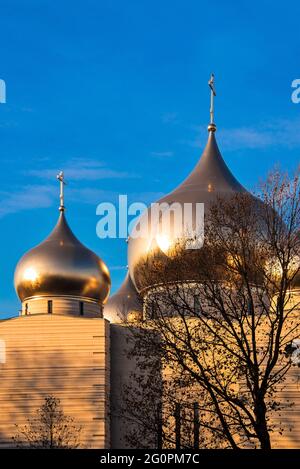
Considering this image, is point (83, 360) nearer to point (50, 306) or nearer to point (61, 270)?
point (50, 306)

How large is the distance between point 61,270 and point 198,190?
533cm

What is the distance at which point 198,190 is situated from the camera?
94.3ft

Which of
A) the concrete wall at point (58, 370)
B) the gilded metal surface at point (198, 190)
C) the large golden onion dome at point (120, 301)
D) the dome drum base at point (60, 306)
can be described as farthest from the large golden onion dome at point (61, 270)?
the large golden onion dome at point (120, 301)

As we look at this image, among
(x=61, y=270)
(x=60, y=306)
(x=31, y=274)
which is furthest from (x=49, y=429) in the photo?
(x=31, y=274)

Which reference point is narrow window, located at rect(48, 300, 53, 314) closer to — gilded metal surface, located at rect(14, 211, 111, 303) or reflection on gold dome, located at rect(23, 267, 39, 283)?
gilded metal surface, located at rect(14, 211, 111, 303)

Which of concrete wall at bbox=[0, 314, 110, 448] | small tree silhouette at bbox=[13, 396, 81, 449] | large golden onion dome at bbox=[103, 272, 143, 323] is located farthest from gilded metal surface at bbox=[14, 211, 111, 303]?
small tree silhouette at bbox=[13, 396, 81, 449]

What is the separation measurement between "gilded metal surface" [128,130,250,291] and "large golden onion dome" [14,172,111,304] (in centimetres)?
210

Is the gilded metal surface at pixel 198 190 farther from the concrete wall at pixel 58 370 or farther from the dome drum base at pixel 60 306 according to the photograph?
the dome drum base at pixel 60 306

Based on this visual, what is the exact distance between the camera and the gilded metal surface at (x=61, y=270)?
31141mm

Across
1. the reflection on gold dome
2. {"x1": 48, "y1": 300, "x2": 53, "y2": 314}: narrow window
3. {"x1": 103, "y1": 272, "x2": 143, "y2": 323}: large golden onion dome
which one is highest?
{"x1": 103, "y1": 272, "x2": 143, "y2": 323}: large golden onion dome

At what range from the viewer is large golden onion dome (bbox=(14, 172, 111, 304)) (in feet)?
102

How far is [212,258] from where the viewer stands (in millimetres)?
17078

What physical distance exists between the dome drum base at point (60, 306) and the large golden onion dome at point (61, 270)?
5.2 inches

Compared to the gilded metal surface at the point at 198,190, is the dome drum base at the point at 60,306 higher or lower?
lower
